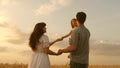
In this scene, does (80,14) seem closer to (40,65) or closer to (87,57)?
(87,57)

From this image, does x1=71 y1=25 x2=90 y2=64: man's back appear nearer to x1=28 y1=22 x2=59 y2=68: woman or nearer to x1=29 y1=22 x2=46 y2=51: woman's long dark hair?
x1=28 y1=22 x2=59 y2=68: woman

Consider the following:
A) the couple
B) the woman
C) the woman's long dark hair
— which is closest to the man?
the couple

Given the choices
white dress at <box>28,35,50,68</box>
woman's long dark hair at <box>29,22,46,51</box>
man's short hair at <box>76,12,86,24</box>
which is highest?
man's short hair at <box>76,12,86,24</box>

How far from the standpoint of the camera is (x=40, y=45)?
1020 cm

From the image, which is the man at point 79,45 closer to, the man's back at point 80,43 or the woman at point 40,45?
the man's back at point 80,43

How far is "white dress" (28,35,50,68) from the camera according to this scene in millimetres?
10109

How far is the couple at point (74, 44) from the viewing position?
9.80 m

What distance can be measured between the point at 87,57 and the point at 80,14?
1117 mm

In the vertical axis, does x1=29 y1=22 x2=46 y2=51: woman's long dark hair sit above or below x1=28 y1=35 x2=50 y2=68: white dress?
above

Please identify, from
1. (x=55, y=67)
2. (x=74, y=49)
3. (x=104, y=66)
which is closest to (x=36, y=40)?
(x=74, y=49)

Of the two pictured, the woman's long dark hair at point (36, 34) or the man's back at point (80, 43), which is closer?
the man's back at point (80, 43)

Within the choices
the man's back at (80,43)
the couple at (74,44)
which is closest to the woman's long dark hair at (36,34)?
the couple at (74,44)

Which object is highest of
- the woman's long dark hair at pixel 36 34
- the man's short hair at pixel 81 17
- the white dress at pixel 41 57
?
the man's short hair at pixel 81 17

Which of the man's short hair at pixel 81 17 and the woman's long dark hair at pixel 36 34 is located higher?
the man's short hair at pixel 81 17
